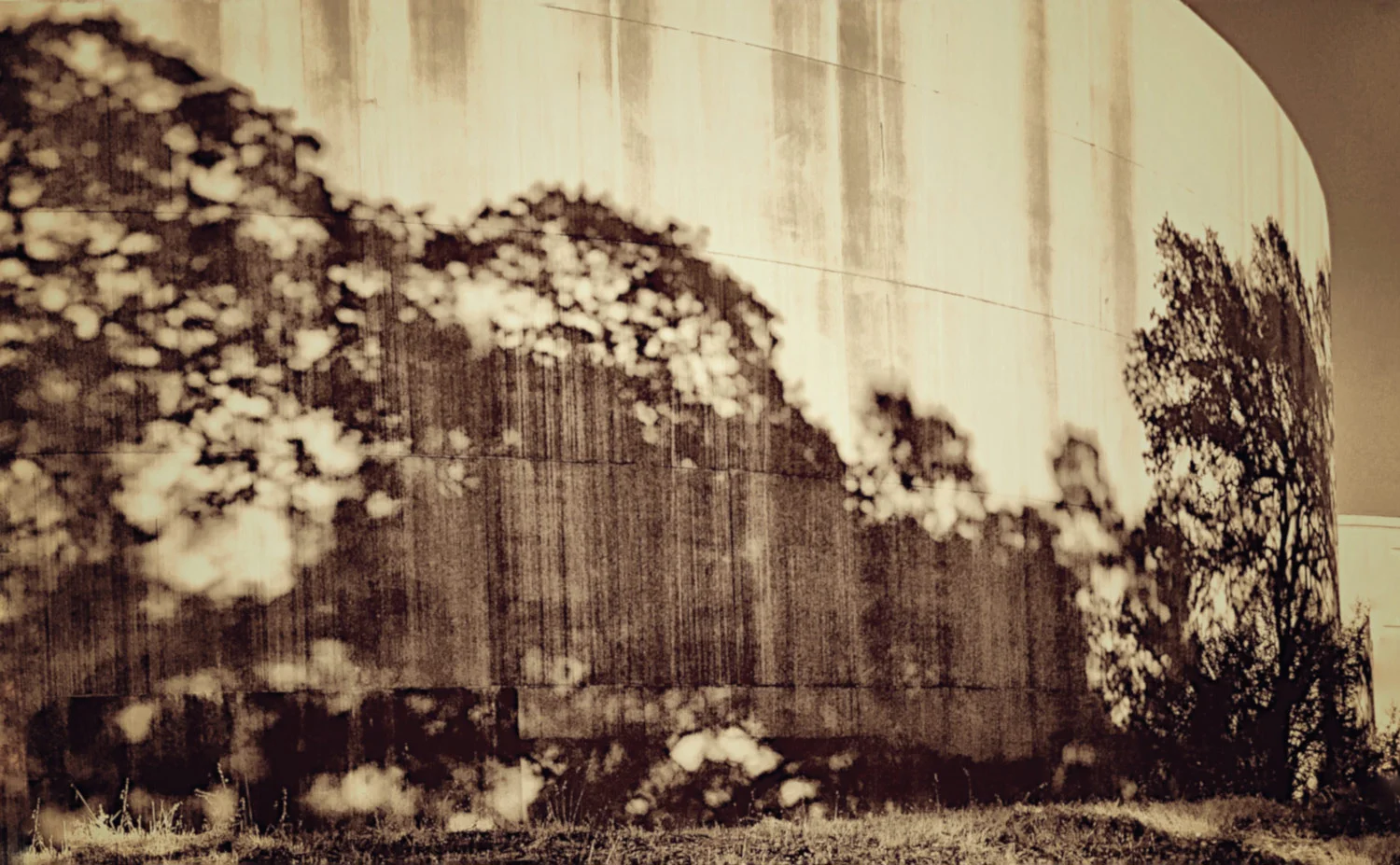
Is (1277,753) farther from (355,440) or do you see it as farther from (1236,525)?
(355,440)

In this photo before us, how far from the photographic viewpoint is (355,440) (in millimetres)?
14469

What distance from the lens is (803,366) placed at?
1631 cm

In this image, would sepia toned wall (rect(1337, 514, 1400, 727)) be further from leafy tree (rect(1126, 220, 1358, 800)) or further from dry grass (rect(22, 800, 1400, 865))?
dry grass (rect(22, 800, 1400, 865))

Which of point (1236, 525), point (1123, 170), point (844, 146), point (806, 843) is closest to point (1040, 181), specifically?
point (1123, 170)

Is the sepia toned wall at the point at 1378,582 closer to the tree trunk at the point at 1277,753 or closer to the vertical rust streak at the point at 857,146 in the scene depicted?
the tree trunk at the point at 1277,753

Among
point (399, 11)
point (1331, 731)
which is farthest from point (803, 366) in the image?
point (1331, 731)

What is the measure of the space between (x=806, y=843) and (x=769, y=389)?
4167 millimetres

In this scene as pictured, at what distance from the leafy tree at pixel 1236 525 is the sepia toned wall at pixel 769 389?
47.5 inches

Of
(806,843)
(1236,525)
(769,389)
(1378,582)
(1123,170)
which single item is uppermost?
(1123,170)

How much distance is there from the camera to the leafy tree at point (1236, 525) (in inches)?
766

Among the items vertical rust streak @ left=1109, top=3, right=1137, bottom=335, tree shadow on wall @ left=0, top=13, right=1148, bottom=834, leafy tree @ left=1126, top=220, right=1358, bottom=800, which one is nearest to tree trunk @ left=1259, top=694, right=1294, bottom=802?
leafy tree @ left=1126, top=220, right=1358, bottom=800

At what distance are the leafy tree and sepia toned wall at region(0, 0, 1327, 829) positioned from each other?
1.21 m

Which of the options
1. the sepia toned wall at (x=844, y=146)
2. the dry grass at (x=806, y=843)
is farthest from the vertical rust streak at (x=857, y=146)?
the dry grass at (x=806, y=843)

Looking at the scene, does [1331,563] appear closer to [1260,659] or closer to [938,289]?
[1260,659]
